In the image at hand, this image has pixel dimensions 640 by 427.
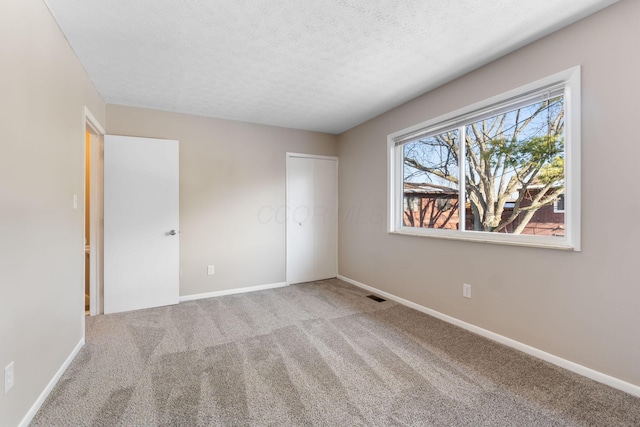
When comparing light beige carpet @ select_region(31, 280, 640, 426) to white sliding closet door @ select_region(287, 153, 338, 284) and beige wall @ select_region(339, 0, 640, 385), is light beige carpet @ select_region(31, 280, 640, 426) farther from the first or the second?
white sliding closet door @ select_region(287, 153, 338, 284)

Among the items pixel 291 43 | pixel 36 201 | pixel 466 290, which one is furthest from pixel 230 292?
pixel 291 43

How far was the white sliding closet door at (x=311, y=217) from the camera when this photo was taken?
4.32m

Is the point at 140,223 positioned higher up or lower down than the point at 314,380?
higher up

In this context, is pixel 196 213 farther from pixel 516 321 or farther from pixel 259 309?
pixel 516 321

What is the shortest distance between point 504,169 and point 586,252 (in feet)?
2.90

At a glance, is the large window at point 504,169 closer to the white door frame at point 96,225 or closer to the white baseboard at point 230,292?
the white baseboard at point 230,292

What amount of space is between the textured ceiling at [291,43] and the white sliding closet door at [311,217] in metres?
1.39

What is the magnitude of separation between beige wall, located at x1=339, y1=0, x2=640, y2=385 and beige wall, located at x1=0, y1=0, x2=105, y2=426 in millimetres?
3156

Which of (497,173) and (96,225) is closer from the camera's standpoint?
(497,173)

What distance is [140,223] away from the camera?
3.29 meters

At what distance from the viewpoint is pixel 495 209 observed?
8.33 ft

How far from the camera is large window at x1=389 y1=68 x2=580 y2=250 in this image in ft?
6.64

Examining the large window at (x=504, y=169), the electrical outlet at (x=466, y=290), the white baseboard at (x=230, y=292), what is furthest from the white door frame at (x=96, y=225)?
the electrical outlet at (x=466, y=290)

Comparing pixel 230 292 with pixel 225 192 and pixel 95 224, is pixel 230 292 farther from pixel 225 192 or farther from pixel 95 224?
pixel 95 224
